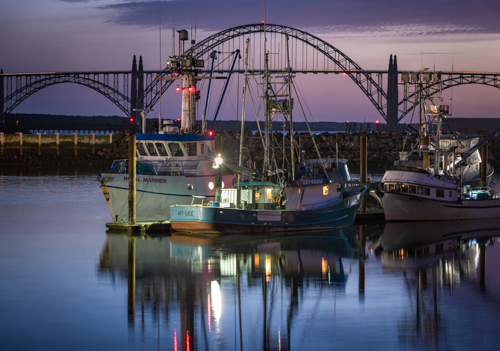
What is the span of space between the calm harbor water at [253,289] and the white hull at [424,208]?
2.06 ft

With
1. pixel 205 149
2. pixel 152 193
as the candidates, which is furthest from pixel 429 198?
pixel 152 193

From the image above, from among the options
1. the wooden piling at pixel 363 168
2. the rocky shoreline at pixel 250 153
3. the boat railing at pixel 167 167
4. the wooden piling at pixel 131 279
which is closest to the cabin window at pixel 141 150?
the boat railing at pixel 167 167

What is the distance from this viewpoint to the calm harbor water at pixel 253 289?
Answer: 15.1 metres

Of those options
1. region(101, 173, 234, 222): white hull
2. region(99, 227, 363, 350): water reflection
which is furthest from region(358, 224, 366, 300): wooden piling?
region(101, 173, 234, 222): white hull

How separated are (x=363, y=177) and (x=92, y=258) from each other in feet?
47.3

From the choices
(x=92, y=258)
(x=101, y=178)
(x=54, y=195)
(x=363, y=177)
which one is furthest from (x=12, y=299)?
(x=54, y=195)

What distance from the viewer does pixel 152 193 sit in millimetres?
29141

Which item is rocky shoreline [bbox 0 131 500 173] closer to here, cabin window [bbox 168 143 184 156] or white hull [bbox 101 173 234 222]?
cabin window [bbox 168 143 184 156]

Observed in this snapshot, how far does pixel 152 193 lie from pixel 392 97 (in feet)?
290

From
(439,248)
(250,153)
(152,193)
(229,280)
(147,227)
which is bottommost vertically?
(229,280)

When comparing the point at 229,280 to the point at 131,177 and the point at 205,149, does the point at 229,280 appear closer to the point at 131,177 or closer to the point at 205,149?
the point at 131,177

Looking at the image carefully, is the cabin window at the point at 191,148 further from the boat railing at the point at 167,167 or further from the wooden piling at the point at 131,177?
the wooden piling at the point at 131,177

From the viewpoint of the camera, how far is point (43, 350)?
1409 centimetres

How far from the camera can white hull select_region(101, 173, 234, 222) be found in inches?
Answer: 1139
